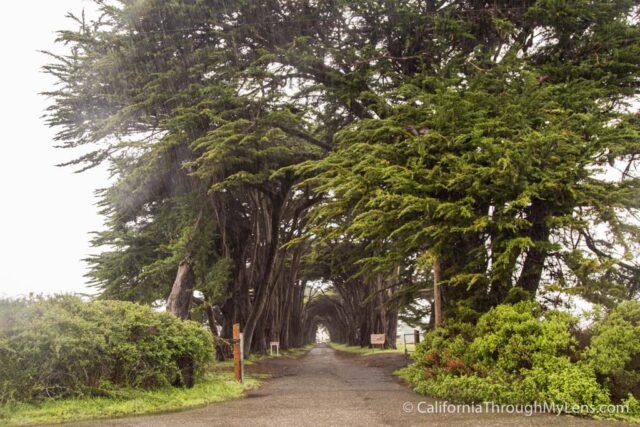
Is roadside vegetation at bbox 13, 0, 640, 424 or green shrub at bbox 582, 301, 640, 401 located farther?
roadside vegetation at bbox 13, 0, 640, 424

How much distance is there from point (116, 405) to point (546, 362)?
6.68 meters

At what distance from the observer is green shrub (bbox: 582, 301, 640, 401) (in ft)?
24.6

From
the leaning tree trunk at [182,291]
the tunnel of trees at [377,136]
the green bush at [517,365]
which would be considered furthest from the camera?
the leaning tree trunk at [182,291]

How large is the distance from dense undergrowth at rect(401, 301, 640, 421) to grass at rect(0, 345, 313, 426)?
425 centimetres

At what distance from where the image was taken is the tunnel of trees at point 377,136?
10875 millimetres

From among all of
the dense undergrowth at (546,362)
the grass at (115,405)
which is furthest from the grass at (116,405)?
the dense undergrowth at (546,362)

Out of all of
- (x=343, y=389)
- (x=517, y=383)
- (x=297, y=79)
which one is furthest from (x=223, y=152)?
(x=517, y=383)

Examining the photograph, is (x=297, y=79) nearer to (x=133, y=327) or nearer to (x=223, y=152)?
(x=223, y=152)

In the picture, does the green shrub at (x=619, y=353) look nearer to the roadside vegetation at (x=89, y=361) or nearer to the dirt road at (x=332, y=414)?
the dirt road at (x=332, y=414)

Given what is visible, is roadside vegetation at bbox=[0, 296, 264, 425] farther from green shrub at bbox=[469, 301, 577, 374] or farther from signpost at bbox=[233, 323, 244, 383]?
green shrub at bbox=[469, 301, 577, 374]

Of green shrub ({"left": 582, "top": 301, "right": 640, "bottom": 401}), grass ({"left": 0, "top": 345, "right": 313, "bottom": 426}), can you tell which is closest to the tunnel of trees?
green shrub ({"left": 582, "top": 301, "right": 640, "bottom": 401})

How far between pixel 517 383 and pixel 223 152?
9421mm

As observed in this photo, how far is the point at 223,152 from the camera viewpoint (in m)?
14.7

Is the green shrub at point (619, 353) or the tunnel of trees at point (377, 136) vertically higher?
the tunnel of trees at point (377, 136)
